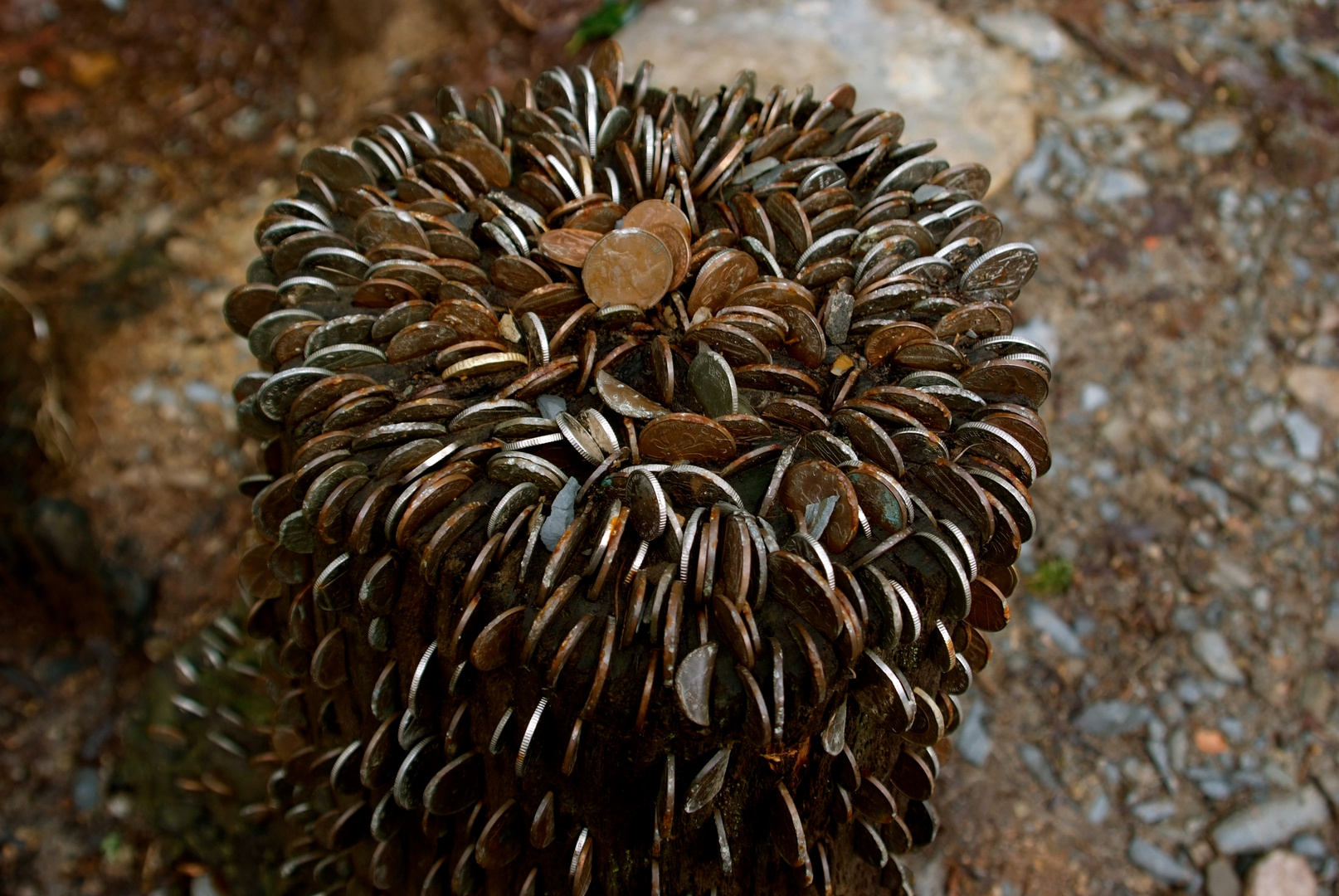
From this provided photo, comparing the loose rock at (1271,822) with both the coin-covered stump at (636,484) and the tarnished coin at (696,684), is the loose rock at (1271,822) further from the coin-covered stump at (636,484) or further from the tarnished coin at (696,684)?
the tarnished coin at (696,684)

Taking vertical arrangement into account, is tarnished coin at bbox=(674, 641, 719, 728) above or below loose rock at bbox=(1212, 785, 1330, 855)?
above

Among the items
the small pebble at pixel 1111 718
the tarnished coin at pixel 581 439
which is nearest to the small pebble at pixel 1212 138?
the small pebble at pixel 1111 718

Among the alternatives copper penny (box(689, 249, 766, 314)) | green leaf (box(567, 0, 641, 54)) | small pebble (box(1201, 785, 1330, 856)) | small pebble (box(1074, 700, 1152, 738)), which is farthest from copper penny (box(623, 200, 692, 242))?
green leaf (box(567, 0, 641, 54))

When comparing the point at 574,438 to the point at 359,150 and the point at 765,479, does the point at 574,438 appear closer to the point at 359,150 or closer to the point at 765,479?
the point at 765,479

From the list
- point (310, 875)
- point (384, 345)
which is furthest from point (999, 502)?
point (310, 875)

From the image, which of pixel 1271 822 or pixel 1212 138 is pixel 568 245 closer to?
pixel 1271 822

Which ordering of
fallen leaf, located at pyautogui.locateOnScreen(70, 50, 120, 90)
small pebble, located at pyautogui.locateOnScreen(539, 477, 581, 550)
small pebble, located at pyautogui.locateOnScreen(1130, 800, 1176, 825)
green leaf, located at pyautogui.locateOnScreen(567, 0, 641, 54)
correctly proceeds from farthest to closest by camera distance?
fallen leaf, located at pyautogui.locateOnScreen(70, 50, 120, 90) → green leaf, located at pyautogui.locateOnScreen(567, 0, 641, 54) → small pebble, located at pyautogui.locateOnScreen(1130, 800, 1176, 825) → small pebble, located at pyautogui.locateOnScreen(539, 477, 581, 550)

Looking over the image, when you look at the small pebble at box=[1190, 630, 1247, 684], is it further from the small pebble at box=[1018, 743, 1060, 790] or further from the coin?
the coin
